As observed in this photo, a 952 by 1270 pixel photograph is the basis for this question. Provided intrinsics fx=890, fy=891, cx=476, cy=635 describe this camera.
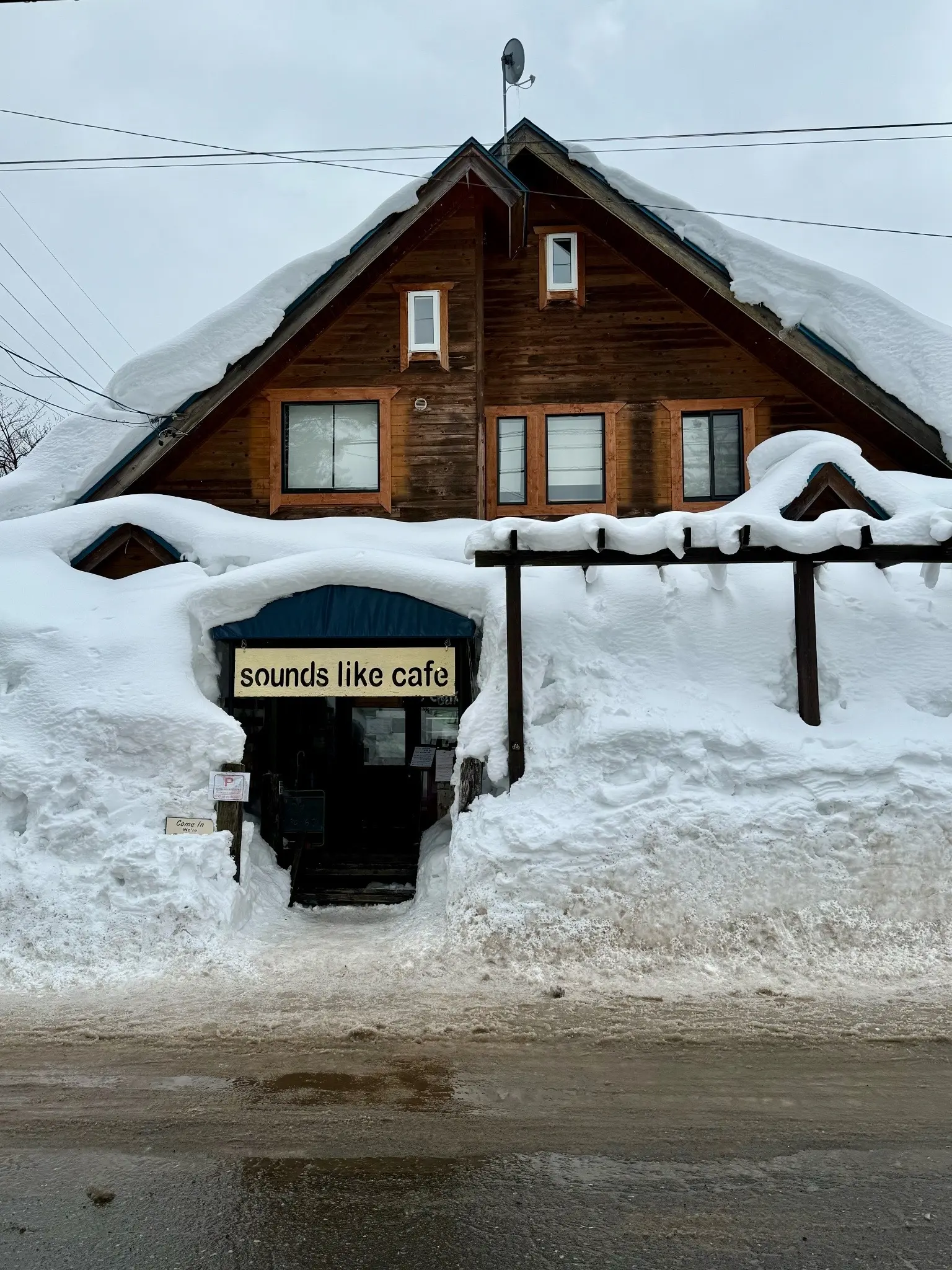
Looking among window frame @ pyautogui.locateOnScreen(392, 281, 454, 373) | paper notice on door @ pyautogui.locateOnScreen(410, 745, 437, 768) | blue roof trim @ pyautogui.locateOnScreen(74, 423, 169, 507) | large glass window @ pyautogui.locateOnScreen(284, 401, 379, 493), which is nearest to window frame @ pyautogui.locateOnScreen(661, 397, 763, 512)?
window frame @ pyautogui.locateOnScreen(392, 281, 454, 373)

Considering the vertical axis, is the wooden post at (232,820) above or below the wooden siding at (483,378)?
below

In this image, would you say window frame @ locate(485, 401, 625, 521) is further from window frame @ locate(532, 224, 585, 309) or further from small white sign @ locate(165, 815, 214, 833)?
small white sign @ locate(165, 815, 214, 833)

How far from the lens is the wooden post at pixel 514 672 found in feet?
29.2

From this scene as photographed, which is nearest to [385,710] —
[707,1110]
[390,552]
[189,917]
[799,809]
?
[390,552]

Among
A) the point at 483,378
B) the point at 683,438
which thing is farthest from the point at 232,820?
the point at 683,438

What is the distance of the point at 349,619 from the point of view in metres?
9.77

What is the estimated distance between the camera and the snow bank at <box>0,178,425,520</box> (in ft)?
40.6

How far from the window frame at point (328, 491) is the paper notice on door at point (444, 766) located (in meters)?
3.80

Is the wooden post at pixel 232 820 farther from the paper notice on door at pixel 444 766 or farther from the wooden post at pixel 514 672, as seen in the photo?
the wooden post at pixel 514 672

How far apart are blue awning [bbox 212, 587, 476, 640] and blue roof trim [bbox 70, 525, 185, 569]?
1928 millimetres

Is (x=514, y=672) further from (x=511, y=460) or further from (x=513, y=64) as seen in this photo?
(x=513, y=64)

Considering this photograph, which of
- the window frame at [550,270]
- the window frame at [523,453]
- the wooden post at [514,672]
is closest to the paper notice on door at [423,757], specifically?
the wooden post at [514,672]

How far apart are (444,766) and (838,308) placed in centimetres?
846

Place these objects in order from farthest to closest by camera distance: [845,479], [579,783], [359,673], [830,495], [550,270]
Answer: [550,270], [830,495], [845,479], [359,673], [579,783]
